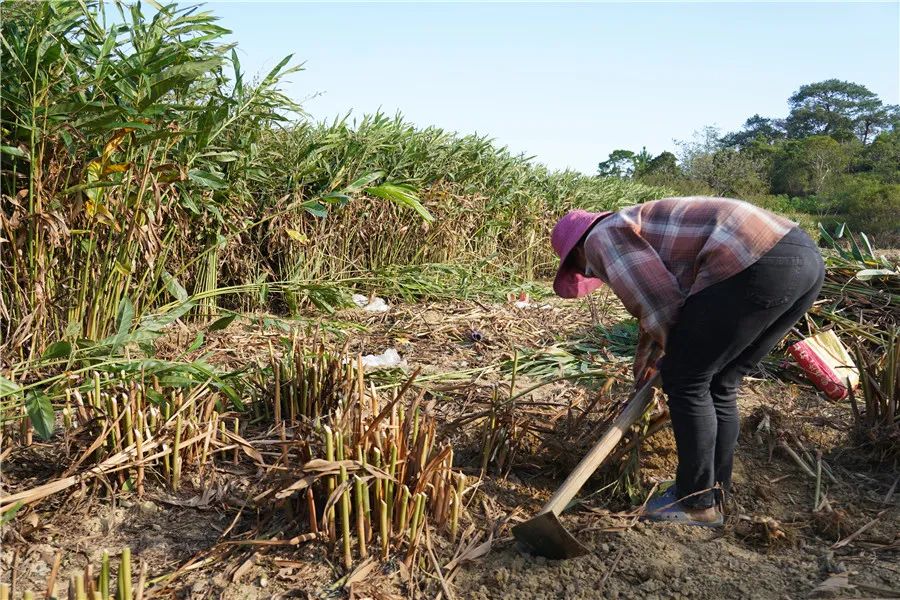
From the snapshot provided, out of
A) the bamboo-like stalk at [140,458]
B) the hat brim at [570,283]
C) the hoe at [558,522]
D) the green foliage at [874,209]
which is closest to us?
the hoe at [558,522]

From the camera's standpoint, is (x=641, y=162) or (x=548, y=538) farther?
(x=641, y=162)

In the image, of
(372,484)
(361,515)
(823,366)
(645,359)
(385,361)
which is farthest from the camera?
(385,361)

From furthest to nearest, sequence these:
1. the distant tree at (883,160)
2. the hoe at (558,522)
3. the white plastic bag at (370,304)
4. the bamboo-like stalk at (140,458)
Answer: the distant tree at (883,160)
the white plastic bag at (370,304)
the bamboo-like stalk at (140,458)
the hoe at (558,522)

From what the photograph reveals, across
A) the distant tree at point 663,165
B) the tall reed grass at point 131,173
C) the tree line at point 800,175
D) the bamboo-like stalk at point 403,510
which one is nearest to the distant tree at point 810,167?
the tree line at point 800,175

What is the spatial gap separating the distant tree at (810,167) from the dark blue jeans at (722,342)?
27.2 metres

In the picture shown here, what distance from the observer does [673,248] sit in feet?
6.89

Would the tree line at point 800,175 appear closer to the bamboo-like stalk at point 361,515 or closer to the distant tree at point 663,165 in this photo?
the distant tree at point 663,165

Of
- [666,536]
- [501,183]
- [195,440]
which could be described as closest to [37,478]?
[195,440]

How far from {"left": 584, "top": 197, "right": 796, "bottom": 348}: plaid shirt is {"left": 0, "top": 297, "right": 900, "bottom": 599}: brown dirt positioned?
0.62m

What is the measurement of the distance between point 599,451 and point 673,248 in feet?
2.17

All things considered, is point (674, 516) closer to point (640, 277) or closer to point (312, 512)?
point (640, 277)

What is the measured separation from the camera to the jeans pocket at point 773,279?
1.97 metres

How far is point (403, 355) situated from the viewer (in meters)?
4.11

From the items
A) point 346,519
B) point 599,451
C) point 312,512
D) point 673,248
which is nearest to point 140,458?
point 312,512
